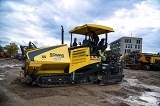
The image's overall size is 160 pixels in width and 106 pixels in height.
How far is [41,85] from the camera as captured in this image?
8.44m

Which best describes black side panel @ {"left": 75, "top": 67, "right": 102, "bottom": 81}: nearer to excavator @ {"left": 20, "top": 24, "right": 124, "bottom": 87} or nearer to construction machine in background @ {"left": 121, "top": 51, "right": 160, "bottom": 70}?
excavator @ {"left": 20, "top": 24, "right": 124, "bottom": 87}

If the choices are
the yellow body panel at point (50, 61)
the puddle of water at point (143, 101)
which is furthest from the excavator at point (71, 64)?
the puddle of water at point (143, 101)

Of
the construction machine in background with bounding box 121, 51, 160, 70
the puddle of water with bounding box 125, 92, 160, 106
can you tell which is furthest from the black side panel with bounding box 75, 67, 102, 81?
the construction machine in background with bounding box 121, 51, 160, 70

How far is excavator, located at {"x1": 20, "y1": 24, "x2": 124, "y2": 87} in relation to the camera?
8320 millimetres

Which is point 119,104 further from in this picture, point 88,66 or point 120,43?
point 120,43

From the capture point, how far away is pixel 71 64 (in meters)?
8.91

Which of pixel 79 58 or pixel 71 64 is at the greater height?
pixel 79 58

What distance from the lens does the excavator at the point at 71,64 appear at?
27.3 feet

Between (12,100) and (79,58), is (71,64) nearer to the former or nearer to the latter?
(79,58)

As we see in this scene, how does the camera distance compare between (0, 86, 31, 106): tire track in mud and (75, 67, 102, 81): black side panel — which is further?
(75, 67, 102, 81): black side panel

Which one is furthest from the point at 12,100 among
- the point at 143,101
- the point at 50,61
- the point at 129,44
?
the point at 129,44

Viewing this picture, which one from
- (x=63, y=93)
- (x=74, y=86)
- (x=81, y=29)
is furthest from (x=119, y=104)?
(x=81, y=29)

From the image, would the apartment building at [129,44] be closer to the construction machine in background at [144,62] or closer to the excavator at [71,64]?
the construction machine in background at [144,62]

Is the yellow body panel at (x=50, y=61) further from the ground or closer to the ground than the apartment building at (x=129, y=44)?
closer to the ground
